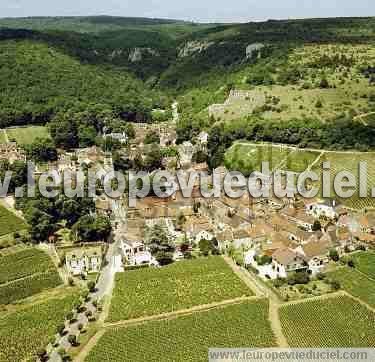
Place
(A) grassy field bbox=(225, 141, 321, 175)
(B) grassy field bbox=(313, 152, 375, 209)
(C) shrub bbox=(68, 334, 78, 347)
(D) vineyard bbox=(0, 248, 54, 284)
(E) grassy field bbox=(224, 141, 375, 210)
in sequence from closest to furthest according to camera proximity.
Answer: (C) shrub bbox=(68, 334, 78, 347) → (D) vineyard bbox=(0, 248, 54, 284) → (B) grassy field bbox=(313, 152, 375, 209) → (E) grassy field bbox=(224, 141, 375, 210) → (A) grassy field bbox=(225, 141, 321, 175)

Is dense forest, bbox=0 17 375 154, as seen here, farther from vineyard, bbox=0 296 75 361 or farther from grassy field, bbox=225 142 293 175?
vineyard, bbox=0 296 75 361

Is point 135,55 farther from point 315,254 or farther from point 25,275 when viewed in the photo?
point 315,254

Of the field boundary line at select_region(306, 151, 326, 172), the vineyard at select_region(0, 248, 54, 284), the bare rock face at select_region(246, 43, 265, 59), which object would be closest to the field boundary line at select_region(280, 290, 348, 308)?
the vineyard at select_region(0, 248, 54, 284)

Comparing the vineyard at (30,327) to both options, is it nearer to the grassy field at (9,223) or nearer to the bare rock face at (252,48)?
the grassy field at (9,223)

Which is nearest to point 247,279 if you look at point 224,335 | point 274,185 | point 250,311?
point 250,311

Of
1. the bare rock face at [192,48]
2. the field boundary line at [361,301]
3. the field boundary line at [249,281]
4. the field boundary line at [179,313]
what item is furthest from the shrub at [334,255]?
the bare rock face at [192,48]

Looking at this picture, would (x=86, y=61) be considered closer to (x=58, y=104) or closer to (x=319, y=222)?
(x=58, y=104)

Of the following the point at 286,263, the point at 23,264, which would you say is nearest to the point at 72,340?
the point at 23,264
